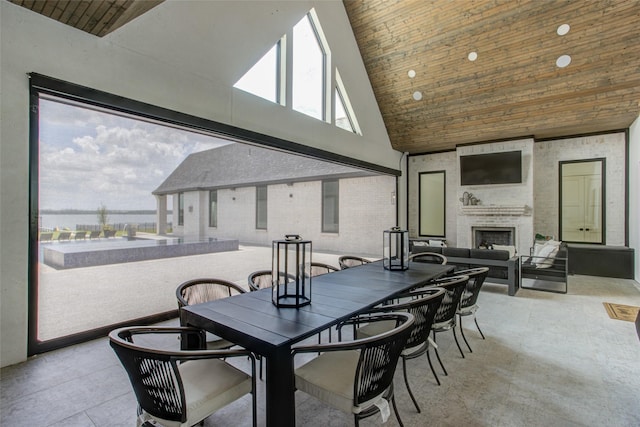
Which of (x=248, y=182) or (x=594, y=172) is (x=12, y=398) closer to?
(x=248, y=182)

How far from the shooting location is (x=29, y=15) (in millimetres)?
2631

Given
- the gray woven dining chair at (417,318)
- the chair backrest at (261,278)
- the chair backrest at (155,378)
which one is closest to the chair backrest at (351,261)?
the chair backrest at (261,278)

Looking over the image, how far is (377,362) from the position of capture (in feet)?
5.33

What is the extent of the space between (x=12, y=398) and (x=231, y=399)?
183 cm

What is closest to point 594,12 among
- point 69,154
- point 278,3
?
point 278,3

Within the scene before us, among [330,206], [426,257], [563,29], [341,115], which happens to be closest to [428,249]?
[426,257]

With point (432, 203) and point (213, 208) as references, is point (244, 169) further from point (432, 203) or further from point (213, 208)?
point (432, 203)

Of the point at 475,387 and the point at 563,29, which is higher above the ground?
the point at 563,29

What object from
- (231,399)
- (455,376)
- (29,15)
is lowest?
(455,376)

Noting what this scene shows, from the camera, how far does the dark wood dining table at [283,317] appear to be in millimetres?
1586

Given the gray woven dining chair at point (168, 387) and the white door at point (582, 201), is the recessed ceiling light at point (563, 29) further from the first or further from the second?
the gray woven dining chair at point (168, 387)

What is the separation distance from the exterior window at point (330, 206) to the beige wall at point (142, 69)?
4.83m

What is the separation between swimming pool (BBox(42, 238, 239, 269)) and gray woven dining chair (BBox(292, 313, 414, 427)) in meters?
4.86

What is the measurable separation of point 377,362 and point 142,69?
359cm
